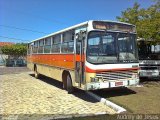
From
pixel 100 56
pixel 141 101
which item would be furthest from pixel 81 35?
pixel 141 101

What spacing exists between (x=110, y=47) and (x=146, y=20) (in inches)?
230

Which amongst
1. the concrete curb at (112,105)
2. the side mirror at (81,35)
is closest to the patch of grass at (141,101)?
the concrete curb at (112,105)

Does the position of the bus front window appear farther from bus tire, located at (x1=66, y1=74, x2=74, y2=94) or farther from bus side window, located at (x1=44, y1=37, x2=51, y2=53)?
bus side window, located at (x1=44, y1=37, x2=51, y2=53)

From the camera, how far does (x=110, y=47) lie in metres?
12.0

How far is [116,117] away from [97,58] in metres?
3.45

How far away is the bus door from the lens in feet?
39.0

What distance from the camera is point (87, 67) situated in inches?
449

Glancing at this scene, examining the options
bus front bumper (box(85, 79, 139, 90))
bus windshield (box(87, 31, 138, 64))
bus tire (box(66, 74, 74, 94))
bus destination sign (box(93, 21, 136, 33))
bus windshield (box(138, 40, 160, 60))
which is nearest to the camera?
bus front bumper (box(85, 79, 139, 90))

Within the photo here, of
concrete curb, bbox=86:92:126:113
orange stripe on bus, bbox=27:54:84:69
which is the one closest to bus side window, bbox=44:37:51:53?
orange stripe on bus, bbox=27:54:84:69

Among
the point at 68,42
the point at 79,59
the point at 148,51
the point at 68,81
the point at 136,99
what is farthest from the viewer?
the point at 148,51

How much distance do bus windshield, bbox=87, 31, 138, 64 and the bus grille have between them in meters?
0.49

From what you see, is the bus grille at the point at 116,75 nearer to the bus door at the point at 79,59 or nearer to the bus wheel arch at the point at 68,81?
the bus door at the point at 79,59

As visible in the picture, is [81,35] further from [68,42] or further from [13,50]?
[13,50]

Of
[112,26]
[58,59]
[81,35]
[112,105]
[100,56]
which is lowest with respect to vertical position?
[112,105]
